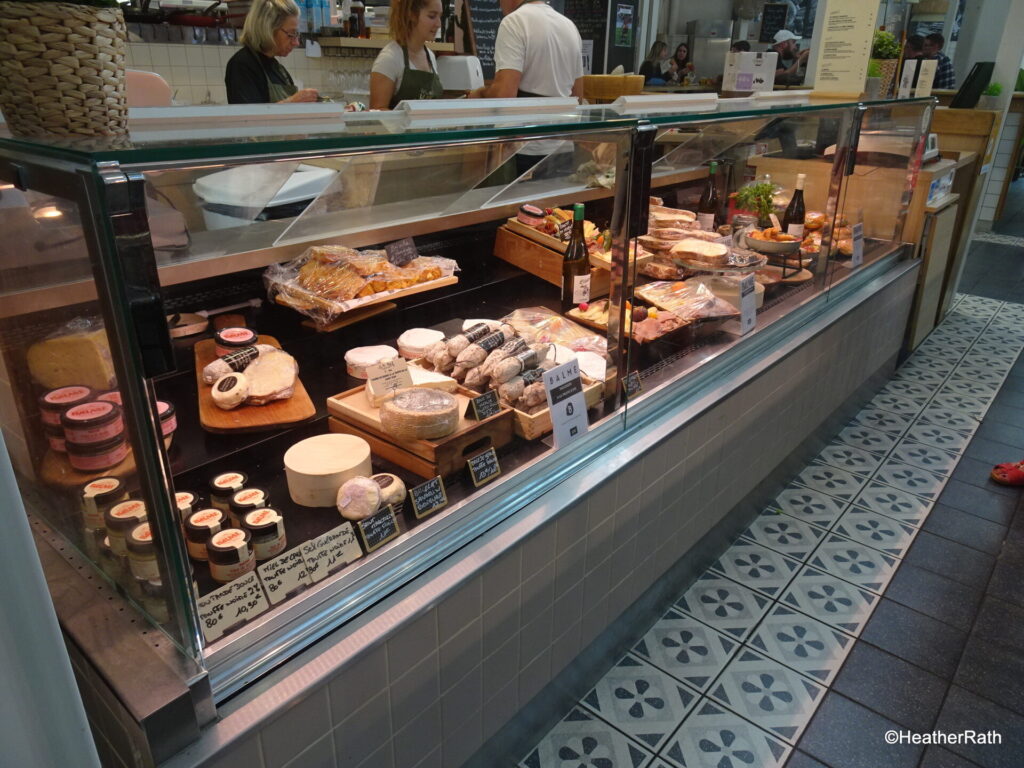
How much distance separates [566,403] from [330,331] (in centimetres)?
80

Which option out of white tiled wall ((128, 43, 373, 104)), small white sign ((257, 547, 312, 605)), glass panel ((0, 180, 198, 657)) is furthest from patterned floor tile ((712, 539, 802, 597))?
white tiled wall ((128, 43, 373, 104))

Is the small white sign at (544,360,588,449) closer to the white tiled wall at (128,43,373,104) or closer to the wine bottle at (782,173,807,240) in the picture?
the wine bottle at (782,173,807,240)

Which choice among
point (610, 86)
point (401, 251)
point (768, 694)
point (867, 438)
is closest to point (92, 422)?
point (401, 251)

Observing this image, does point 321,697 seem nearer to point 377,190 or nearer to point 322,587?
point 322,587

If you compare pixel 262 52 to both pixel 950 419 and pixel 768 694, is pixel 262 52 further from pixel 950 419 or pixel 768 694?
pixel 950 419

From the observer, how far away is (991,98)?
5.21 m

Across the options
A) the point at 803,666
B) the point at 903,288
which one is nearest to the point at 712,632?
the point at 803,666

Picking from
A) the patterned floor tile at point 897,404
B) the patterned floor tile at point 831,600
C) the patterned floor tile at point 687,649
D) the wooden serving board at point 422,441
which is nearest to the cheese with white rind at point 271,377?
the wooden serving board at point 422,441

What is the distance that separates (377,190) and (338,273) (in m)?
0.32

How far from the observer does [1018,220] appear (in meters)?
9.59

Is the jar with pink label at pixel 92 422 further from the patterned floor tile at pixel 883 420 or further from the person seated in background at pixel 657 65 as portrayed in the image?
the person seated in background at pixel 657 65

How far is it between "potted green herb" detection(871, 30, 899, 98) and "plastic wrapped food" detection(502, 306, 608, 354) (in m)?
2.41

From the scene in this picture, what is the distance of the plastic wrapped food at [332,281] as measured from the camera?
215cm

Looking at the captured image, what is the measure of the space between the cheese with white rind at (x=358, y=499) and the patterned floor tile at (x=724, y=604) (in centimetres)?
150
